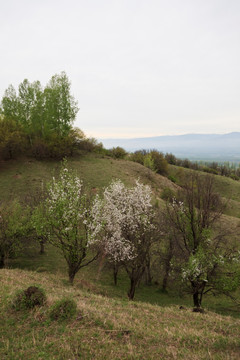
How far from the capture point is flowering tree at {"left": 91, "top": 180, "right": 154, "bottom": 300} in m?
23.2

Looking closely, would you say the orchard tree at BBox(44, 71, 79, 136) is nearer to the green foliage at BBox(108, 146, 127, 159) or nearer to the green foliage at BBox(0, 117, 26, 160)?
the green foliage at BBox(0, 117, 26, 160)

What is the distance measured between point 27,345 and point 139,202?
58.7 feet

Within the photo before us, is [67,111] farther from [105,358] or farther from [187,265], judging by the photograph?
[105,358]

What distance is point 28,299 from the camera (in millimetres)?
12203

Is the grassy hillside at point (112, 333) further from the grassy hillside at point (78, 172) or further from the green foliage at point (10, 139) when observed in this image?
the green foliage at point (10, 139)

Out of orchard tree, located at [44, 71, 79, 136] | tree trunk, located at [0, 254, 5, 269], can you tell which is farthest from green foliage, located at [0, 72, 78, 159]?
tree trunk, located at [0, 254, 5, 269]

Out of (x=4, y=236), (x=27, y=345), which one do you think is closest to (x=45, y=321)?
(x=27, y=345)

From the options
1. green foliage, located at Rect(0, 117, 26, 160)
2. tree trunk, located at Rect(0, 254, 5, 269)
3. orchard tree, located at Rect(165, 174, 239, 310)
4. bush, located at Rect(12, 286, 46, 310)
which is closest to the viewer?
bush, located at Rect(12, 286, 46, 310)

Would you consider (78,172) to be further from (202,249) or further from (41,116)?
(202,249)

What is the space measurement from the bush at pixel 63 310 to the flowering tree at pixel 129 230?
10576mm

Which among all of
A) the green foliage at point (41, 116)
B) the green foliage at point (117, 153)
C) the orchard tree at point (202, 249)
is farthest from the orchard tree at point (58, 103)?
the orchard tree at point (202, 249)

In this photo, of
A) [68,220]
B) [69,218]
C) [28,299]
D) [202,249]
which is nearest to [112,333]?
[28,299]

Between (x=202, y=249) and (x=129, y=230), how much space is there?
7.93 meters

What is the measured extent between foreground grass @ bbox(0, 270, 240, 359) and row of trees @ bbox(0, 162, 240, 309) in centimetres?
759
